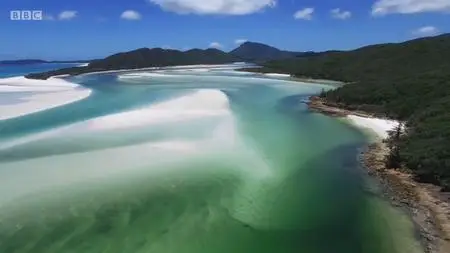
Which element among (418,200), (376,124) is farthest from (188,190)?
(376,124)

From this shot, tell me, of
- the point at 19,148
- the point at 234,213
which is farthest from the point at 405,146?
the point at 19,148

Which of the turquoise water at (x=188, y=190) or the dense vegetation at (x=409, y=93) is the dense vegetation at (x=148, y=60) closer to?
the dense vegetation at (x=409, y=93)

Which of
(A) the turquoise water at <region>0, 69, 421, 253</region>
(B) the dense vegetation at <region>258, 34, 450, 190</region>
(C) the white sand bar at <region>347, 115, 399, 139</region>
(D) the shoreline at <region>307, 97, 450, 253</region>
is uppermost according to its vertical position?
(B) the dense vegetation at <region>258, 34, 450, 190</region>

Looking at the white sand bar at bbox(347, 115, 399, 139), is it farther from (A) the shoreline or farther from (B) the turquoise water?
(A) the shoreline

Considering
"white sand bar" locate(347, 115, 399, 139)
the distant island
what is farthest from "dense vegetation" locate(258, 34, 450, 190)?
the distant island

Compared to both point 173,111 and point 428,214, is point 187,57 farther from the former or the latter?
point 428,214

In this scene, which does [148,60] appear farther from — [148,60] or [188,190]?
[188,190]

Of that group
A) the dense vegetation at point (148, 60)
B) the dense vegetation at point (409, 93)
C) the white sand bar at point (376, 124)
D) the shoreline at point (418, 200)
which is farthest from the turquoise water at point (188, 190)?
the dense vegetation at point (148, 60)
